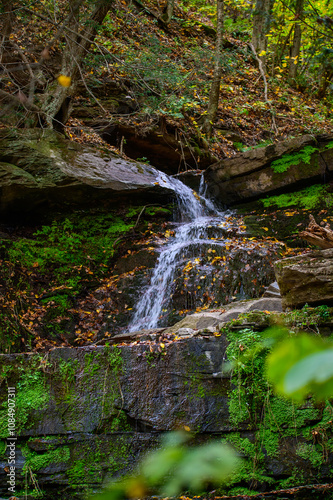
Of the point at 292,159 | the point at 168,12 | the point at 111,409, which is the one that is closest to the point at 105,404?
the point at 111,409

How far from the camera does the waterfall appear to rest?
7.30 metres

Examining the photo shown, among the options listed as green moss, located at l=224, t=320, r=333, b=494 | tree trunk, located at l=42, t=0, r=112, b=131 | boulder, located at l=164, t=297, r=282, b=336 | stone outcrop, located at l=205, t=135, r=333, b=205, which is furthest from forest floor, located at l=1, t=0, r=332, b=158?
green moss, located at l=224, t=320, r=333, b=494

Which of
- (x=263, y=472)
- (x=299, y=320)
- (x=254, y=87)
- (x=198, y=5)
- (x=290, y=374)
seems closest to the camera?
(x=290, y=374)

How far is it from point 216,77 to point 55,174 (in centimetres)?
727

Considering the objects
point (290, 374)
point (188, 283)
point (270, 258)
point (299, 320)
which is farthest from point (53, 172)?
point (290, 374)

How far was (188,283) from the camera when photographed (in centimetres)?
736

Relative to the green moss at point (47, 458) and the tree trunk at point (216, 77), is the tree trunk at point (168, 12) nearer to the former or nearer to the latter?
the tree trunk at point (216, 77)

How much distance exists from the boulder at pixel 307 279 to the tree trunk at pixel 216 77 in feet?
29.8

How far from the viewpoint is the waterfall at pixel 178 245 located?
730 cm

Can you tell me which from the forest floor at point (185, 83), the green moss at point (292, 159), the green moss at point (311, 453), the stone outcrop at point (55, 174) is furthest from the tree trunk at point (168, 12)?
the green moss at point (311, 453)

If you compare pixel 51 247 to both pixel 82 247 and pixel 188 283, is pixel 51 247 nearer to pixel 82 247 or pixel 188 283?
pixel 82 247

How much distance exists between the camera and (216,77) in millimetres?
12609

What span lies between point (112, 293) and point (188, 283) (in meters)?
1.61

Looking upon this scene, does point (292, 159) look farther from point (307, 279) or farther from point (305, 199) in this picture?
point (307, 279)
